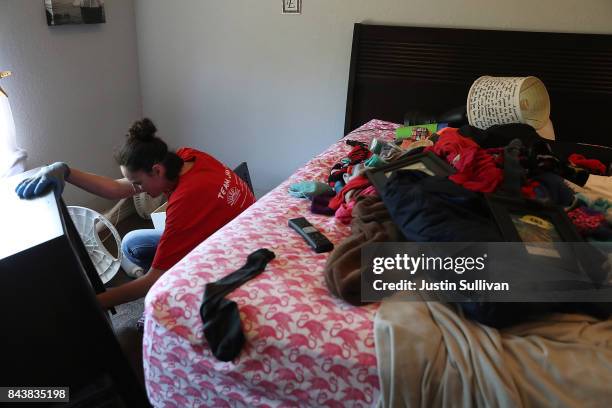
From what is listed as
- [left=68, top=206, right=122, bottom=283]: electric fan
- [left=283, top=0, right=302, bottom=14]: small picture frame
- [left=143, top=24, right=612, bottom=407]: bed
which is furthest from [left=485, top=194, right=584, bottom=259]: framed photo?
[left=283, top=0, right=302, bottom=14]: small picture frame

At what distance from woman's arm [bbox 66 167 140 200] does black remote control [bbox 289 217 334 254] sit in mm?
814

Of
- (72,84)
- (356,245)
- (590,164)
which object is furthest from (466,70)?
(72,84)

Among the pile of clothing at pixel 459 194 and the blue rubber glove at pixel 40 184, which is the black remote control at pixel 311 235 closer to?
the pile of clothing at pixel 459 194

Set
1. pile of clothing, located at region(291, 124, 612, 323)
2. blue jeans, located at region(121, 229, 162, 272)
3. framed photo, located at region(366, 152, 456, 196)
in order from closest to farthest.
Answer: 1. pile of clothing, located at region(291, 124, 612, 323)
2. framed photo, located at region(366, 152, 456, 196)
3. blue jeans, located at region(121, 229, 162, 272)

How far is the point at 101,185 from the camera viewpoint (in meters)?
1.78

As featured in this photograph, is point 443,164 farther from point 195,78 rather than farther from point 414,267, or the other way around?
point 195,78

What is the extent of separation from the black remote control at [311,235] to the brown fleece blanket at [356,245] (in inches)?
3.2

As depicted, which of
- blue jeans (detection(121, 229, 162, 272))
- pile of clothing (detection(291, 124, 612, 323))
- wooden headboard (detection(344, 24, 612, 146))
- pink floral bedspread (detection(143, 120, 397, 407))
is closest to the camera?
pink floral bedspread (detection(143, 120, 397, 407))

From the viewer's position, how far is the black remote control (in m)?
1.25

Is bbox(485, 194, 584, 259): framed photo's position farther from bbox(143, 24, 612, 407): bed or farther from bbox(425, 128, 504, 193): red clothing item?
bbox(143, 24, 612, 407): bed

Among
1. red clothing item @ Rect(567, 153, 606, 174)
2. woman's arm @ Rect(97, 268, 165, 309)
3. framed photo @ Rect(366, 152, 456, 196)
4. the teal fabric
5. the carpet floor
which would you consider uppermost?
framed photo @ Rect(366, 152, 456, 196)

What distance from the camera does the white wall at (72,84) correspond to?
2.09 metres

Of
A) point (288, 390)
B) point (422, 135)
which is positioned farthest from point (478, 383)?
point (422, 135)
